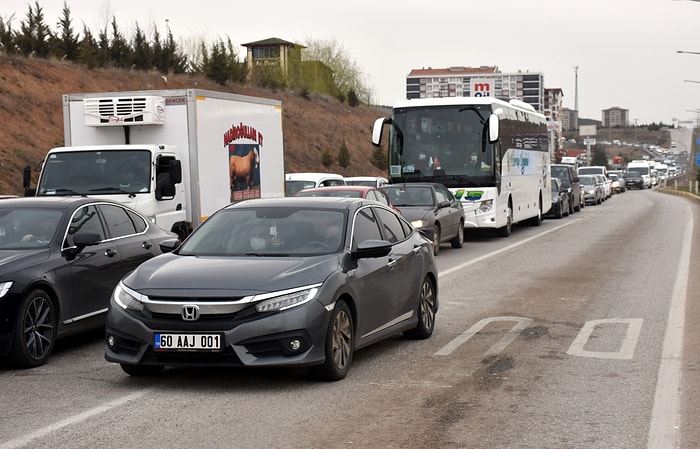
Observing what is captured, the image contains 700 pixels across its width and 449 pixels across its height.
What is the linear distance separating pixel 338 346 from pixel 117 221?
3.82 meters

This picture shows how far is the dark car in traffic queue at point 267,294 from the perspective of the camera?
25.3 ft

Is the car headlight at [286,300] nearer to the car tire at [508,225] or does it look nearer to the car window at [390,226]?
the car window at [390,226]

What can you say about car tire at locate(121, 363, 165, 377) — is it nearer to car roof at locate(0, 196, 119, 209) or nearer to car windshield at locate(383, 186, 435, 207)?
car roof at locate(0, 196, 119, 209)

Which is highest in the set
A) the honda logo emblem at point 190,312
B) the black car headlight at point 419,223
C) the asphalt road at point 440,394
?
the honda logo emblem at point 190,312

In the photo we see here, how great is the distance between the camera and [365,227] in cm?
942

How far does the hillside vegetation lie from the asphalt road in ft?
35.6

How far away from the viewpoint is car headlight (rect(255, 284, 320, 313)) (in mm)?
7742

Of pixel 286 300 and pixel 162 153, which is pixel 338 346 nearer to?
pixel 286 300

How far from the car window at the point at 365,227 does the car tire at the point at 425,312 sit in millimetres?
907

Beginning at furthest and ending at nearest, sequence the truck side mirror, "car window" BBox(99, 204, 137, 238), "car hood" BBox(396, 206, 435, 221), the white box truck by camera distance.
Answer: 1. "car hood" BBox(396, 206, 435, 221)
2. the truck side mirror
3. the white box truck
4. "car window" BBox(99, 204, 137, 238)

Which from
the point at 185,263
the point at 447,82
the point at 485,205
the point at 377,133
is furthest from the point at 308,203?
the point at 447,82

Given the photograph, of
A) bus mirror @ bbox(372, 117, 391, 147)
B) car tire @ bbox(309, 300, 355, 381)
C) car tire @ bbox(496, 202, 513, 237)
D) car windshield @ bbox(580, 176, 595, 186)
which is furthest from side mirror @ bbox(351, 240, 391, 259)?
car windshield @ bbox(580, 176, 595, 186)

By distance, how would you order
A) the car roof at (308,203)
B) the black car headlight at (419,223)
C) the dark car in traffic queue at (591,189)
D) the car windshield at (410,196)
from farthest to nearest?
the dark car in traffic queue at (591,189) < the car windshield at (410,196) < the black car headlight at (419,223) < the car roof at (308,203)

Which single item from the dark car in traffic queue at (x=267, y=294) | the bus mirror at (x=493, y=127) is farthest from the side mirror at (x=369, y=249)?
the bus mirror at (x=493, y=127)
